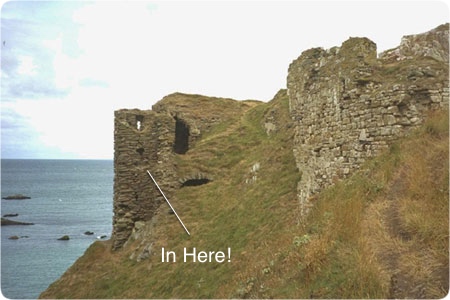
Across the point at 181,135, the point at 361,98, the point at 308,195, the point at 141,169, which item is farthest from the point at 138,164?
Result: the point at 361,98

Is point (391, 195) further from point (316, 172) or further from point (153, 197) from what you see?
point (153, 197)

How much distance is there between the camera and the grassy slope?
724 centimetres

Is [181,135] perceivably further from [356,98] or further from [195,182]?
[356,98]

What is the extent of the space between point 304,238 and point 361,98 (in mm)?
4469

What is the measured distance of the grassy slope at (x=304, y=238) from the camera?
724 cm

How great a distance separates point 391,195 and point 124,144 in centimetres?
1803

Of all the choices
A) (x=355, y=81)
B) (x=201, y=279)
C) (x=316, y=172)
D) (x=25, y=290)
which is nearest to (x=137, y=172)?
(x=201, y=279)

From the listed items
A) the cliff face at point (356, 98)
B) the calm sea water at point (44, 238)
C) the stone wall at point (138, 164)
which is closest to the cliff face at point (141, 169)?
the stone wall at point (138, 164)

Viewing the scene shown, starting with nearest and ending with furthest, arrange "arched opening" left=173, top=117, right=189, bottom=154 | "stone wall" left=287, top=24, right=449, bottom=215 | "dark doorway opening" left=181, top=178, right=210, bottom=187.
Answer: "stone wall" left=287, top=24, right=449, bottom=215
"dark doorway opening" left=181, top=178, right=210, bottom=187
"arched opening" left=173, top=117, right=189, bottom=154

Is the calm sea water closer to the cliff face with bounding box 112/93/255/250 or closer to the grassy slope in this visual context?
the cliff face with bounding box 112/93/255/250

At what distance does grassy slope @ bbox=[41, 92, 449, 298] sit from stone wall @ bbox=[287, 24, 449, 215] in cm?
65

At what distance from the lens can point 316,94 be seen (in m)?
13.5

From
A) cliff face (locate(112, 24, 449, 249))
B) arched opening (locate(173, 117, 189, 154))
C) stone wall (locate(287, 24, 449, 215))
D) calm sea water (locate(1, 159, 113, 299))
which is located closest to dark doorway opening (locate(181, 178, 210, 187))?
arched opening (locate(173, 117, 189, 154))

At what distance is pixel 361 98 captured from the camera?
11352mm
